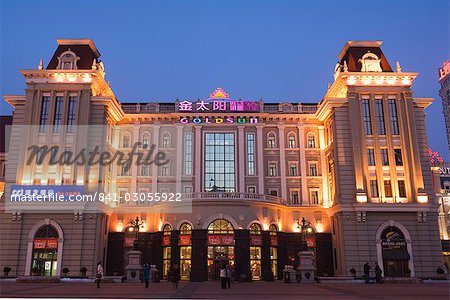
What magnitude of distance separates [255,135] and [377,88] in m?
15.6

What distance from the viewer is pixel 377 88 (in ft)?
162

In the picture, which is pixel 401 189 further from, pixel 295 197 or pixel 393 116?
pixel 295 197

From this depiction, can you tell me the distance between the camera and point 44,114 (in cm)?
4812

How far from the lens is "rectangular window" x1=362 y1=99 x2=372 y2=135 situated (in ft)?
160

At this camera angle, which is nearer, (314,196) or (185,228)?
(185,228)

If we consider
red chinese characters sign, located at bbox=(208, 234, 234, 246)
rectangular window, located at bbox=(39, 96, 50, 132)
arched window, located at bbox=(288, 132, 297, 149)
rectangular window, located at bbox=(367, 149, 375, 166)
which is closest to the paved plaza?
red chinese characters sign, located at bbox=(208, 234, 234, 246)

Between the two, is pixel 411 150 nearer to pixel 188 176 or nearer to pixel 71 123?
pixel 188 176

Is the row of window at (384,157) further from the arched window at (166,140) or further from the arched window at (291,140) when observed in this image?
the arched window at (166,140)

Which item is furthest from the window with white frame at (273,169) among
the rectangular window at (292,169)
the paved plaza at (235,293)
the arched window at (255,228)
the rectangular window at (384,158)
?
the paved plaza at (235,293)

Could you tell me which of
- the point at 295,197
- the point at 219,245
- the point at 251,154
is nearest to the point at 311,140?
the point at 295,197

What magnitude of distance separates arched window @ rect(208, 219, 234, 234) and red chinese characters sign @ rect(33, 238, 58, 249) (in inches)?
621

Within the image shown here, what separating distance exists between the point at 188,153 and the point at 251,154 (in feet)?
26.0

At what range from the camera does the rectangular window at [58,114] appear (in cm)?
4762

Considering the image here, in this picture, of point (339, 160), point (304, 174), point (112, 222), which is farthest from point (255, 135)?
point (112, 222)
